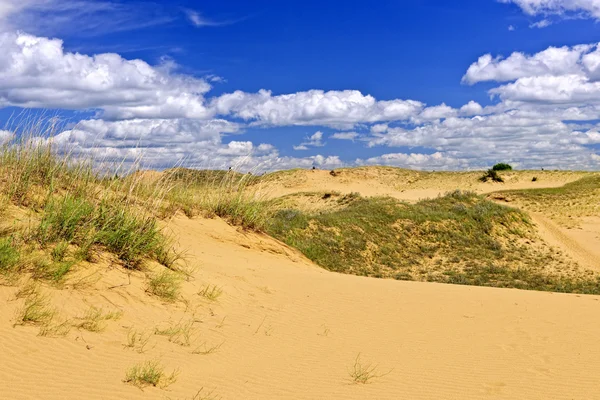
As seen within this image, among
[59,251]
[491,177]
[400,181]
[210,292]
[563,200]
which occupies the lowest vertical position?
[210,292]

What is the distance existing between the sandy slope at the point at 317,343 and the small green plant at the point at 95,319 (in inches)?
4.5

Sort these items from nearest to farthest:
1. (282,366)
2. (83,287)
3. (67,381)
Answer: (67,381) < (282,366) < (83,287)

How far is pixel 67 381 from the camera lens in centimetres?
513

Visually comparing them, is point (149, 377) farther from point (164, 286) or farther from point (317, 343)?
point (164, 286)

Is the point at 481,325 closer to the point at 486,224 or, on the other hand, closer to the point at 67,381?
the point at 67,381

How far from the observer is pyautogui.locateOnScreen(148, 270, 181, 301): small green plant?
26.5 ft

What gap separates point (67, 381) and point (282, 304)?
4631 millimetres

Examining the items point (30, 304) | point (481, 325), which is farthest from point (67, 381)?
point (481, 325)

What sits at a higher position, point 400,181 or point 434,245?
point 400,181

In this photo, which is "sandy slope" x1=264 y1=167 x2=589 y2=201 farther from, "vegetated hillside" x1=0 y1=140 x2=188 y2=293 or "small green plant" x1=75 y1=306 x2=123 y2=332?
"small green plant" x1=75 y1=306 x2=123 y2=332

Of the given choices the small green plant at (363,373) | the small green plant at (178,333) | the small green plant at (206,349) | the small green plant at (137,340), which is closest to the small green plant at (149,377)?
the small green plant at (137,340)

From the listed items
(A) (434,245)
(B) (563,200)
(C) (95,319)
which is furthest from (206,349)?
(B) (563,200)

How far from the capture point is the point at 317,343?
7.53 m

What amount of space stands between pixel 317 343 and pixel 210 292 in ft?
7.24
